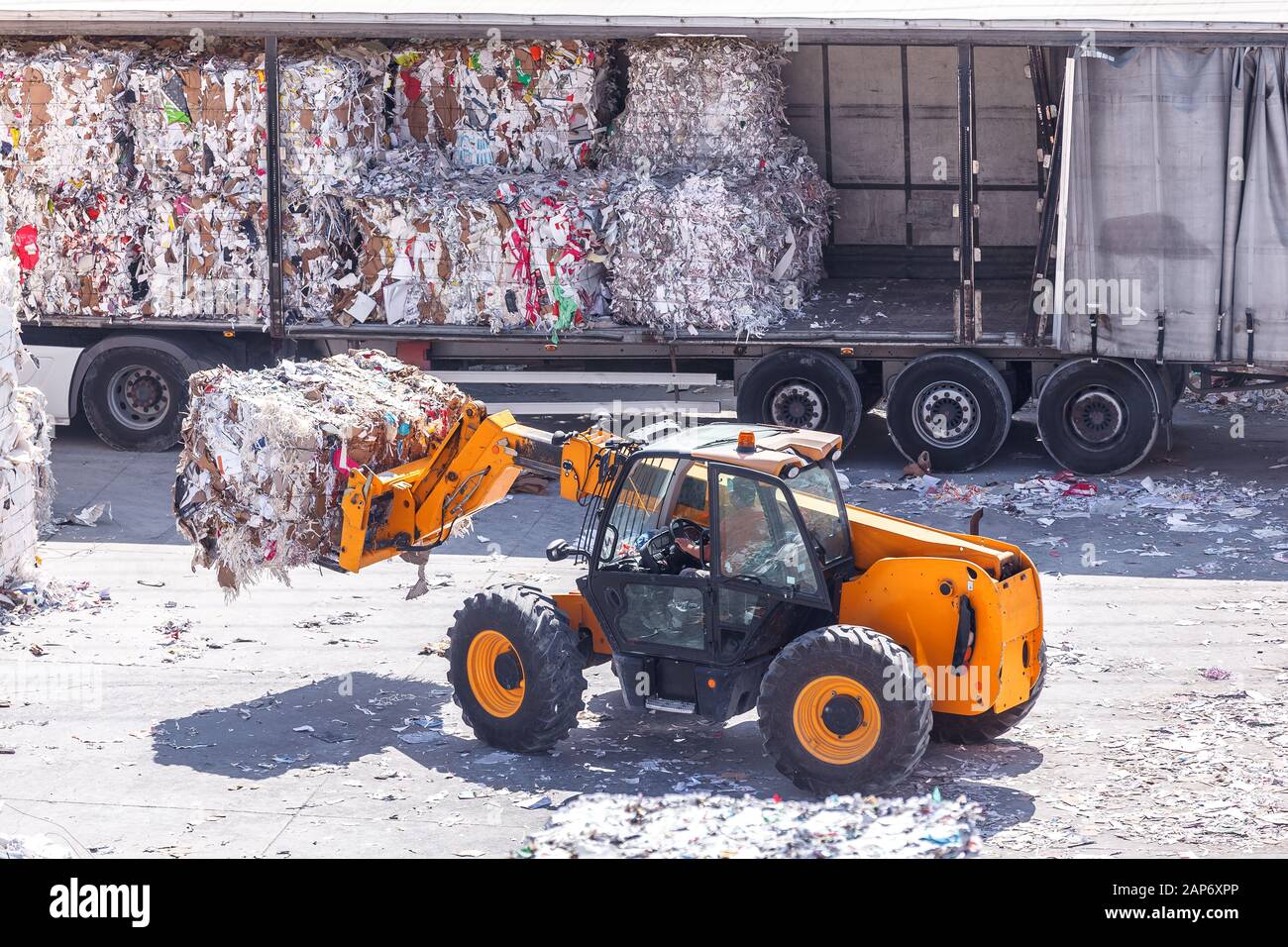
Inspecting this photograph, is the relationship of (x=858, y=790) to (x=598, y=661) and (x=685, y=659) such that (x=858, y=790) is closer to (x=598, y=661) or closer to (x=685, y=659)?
(x=685, y=659)

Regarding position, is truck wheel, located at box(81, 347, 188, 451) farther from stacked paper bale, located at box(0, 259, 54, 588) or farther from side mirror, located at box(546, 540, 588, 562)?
side mirror, located at box(546, 540, 588, 562)

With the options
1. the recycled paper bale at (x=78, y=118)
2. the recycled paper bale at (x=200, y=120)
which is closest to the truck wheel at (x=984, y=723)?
the recycled paper bale at (x=200, y=120)

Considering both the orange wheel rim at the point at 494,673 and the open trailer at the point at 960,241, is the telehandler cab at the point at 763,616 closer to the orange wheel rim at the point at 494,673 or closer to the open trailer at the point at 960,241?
the orange wheel rim at the point at 494,673

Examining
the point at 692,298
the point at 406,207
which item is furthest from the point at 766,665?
the point at 406,207

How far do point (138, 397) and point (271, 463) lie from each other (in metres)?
7.41

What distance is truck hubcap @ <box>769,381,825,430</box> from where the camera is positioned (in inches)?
611

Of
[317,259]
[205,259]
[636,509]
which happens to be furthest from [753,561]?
[205,259]

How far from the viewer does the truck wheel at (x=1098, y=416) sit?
14.7m

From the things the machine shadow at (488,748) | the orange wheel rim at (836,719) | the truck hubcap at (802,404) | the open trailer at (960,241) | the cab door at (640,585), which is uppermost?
the open trailer at (960,241)

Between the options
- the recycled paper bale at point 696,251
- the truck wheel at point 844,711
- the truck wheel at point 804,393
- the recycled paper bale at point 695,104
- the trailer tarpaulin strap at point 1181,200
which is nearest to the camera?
the truck wheel at point 844,711

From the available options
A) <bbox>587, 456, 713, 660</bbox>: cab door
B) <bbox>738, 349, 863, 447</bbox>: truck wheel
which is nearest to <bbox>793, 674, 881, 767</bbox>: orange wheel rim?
<bbox>587, 456, 713, 660</bbox>: cab door

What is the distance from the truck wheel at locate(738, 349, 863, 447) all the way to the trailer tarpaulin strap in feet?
7.08

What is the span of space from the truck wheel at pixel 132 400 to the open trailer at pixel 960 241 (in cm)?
2

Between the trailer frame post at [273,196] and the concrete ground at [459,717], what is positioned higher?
the trailer frame post at [273,196]
